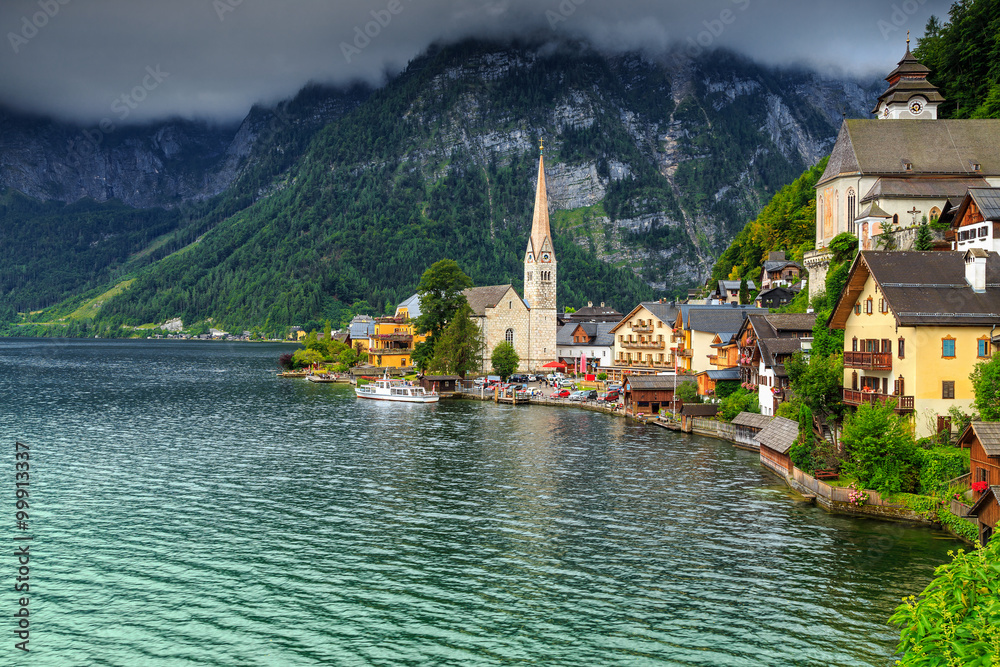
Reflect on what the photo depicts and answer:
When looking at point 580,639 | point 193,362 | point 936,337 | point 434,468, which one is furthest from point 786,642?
point 193,362

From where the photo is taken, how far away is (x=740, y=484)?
46781 millimetres

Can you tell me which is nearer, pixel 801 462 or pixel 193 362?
pixel 801 462

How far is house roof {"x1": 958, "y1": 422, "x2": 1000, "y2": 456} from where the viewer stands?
32562 mm

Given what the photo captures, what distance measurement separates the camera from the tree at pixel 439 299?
405 feet

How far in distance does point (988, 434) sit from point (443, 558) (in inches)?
954

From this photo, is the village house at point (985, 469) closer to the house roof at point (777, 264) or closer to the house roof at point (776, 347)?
the house roof at point (776, 347)

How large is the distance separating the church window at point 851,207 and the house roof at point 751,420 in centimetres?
2217

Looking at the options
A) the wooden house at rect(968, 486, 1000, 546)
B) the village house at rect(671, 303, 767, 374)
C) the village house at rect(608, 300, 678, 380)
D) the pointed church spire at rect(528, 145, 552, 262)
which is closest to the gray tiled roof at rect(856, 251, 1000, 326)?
the wooden house at rect(968, 486, 1000, 546)

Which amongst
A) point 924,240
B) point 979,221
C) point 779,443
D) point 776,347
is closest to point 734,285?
point 776,347

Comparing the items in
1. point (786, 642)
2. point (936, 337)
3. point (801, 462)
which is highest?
point (936, 337)

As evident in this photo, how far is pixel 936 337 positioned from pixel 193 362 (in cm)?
16783

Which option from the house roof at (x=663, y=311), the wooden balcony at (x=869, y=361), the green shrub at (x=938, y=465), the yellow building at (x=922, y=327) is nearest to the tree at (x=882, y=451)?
the green shrub at (x=938, y=465)

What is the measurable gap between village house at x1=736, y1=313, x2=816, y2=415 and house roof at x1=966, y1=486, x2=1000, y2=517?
90.1 feet

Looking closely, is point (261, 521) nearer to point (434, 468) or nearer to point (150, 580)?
point (150, 580)
